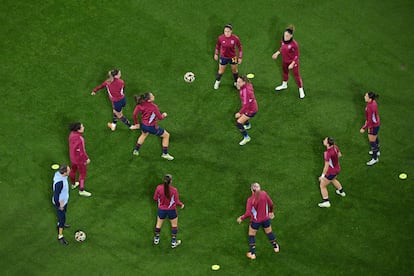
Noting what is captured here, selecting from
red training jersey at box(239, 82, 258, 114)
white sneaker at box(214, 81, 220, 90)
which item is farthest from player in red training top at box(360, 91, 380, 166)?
white sneaker at box(214, 81, 220, 90)

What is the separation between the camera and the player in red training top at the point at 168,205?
1713cm

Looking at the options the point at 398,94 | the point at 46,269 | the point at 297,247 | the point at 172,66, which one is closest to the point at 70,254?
the point at 46,269

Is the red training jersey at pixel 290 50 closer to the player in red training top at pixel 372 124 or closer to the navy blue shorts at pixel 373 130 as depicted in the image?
the player in red training top at pixel 372 124

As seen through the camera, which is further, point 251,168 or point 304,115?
point 304,115

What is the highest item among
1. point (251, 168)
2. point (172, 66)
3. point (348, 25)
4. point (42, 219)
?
point (348, 25)

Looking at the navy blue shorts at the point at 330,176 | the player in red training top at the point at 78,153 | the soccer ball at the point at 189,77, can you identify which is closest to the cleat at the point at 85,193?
the player in red training top at the point at 78,153

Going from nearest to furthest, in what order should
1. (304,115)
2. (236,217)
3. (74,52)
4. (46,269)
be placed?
(46,269)
(236,217)
(304,115)
(74,52)

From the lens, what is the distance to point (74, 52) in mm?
23516

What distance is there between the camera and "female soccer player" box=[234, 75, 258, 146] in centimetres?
1967

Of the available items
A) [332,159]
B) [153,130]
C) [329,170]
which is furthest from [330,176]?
[153,130]

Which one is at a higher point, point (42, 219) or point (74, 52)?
point (74, 52)

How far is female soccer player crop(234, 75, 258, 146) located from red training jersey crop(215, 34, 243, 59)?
158cm

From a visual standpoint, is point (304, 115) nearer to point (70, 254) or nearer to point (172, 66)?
point (172, 66)

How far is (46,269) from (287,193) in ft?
20.8
